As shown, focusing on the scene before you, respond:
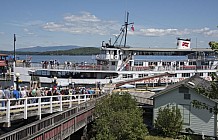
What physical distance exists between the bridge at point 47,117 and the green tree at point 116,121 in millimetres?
1227

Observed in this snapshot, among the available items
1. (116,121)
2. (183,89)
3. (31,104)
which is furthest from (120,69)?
(31,104)

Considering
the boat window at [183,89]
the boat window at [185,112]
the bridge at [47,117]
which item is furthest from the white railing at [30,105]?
the boat window at [185,112]

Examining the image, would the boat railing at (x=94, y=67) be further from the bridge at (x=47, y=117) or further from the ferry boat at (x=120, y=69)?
the bridge at (x=47, y=117)

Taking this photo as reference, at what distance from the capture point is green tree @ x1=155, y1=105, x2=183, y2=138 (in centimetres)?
2466

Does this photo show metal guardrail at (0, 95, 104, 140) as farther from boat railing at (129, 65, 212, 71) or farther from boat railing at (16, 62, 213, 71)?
boat railing at (129, 65, 212, 71)

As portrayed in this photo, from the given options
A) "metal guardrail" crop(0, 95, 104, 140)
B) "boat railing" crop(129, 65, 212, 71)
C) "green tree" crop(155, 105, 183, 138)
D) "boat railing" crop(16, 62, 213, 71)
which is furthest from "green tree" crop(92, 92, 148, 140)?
"boat railing" crop(129, 65, 212, 71)

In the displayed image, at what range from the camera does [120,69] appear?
143 feet

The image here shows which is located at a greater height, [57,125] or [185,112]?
[57,125]

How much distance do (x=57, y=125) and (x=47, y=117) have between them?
3.48ft

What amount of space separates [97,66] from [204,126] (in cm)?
2060

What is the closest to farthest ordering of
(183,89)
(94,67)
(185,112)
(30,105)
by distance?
(30,105) → (185,112) → (183,89) → (94,67)

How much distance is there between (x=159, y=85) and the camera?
44.1 metres

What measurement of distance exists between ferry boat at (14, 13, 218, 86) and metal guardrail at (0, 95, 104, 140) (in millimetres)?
18276

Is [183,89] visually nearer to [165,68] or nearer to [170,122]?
[170,122]
